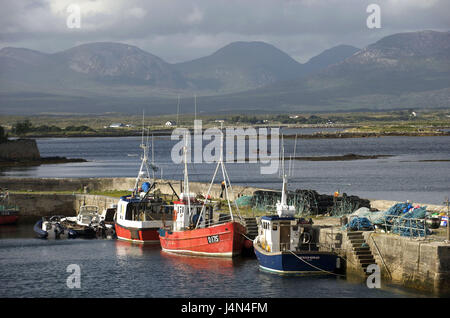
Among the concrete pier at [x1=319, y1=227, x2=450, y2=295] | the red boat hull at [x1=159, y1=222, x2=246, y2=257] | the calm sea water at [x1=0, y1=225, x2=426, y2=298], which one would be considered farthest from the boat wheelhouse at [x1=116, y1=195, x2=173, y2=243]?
the concrete pier at [x1=319, y1=227, x2=450, y2=295]

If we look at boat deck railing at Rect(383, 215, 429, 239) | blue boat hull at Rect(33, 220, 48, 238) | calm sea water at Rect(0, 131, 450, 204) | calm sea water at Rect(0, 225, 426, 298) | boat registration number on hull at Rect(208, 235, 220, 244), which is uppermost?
calm sea water at Rect(0, 131, 450, 204)

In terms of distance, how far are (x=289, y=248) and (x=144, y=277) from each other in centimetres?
683

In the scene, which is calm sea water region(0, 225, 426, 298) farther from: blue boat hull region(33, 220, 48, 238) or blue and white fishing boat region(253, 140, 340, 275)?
blue boat hull region(33, 220, 48, 238)

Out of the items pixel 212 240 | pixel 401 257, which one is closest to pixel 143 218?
pixel 212 240

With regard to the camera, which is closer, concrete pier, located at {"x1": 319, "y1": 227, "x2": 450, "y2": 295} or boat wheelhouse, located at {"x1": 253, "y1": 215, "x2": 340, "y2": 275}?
concrete pier, located at {"x1": 319, "y1": 227, "x2": 450, "y2": 295}

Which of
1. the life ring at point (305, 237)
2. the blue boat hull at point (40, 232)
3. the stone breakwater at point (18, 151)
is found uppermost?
the stone breakwater at point (18, 151)

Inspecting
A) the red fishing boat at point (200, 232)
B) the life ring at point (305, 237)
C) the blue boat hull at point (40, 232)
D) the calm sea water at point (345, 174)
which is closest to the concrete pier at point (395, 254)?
the life ring at point (305, 237)

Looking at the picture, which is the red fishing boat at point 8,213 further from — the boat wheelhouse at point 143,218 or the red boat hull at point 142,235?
the red boat hull at point 142,235

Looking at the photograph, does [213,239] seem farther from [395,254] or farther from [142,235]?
[395,254]

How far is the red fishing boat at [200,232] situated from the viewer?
36906 millimetres

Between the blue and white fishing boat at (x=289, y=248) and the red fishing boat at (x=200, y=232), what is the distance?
2.13 meters

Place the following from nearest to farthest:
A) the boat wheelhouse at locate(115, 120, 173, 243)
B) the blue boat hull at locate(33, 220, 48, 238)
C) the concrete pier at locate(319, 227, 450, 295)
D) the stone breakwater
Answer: the concrete pier at locate(319, 227, 450, 295) < the boat wheelhouse at locate(115, 120, 173, 243) < the blue boat hull at locate(33, 220, 48, 238) < the stone breakwater

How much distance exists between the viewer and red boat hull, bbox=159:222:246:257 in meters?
36.8

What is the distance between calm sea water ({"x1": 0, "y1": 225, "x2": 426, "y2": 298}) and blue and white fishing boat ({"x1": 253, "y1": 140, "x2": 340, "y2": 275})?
0.42 meters
